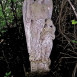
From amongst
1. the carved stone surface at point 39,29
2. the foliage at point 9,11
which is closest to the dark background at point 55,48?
the foliage at point 9,11

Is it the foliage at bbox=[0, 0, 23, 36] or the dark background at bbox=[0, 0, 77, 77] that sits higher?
the foliage at bbox=[0, 0, 23, 36]

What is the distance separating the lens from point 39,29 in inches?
66.1

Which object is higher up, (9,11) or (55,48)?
(9,11)

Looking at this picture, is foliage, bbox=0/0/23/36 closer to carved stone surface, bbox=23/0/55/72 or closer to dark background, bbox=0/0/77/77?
dark background, bbox=0/0/77/77

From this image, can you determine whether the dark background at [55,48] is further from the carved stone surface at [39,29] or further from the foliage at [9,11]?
the carved stone surface at [39,29]

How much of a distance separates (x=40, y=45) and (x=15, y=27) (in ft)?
5.23

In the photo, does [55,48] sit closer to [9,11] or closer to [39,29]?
[39,29]

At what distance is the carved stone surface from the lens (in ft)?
5.02

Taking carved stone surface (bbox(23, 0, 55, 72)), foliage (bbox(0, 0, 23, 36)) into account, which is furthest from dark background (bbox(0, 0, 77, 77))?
carved stone surface (bbox(23, 0, 55, 72))

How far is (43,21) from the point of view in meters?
1.63

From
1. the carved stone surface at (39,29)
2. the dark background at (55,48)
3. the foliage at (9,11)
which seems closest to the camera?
the carved stone surface at (39,29)

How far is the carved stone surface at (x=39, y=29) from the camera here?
5.02 feet

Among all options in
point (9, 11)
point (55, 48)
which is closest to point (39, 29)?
point (55, 48)

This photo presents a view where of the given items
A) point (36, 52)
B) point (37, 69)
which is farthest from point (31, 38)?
point (37, 69)
